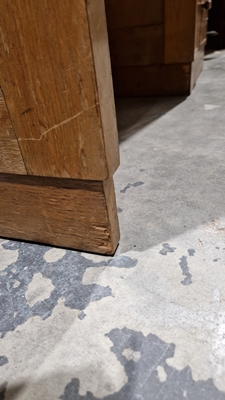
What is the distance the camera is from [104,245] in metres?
0.77

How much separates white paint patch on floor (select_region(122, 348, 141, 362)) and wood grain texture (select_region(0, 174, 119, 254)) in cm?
27

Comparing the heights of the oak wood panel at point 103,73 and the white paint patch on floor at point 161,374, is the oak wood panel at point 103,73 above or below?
above

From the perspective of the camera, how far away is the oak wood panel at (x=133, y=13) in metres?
1.89

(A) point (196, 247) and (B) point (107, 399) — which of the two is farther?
(A) point (196, 247)

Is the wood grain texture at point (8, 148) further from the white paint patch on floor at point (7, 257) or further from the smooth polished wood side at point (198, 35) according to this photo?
the smooth polished wood side at point (198, 35)

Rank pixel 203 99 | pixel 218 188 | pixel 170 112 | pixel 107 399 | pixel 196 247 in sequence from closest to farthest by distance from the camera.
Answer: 1. pixel 107 399
2. pixel 196 247
3. pixel 218 188
4. pixel 170 112
5. pixel 203 99

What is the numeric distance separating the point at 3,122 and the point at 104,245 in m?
0.39

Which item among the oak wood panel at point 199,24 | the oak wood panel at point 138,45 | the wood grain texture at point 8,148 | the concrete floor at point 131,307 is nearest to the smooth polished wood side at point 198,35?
the oak wood panel at point 199,24

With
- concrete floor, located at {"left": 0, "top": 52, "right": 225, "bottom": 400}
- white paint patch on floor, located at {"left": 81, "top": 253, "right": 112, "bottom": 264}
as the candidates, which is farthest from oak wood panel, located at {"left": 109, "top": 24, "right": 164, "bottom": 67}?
white paint patch on floor, located at {"left": 81, "top": 253, "right": 112, "bottom": 264}

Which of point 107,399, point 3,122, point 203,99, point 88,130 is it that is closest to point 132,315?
point 107,399

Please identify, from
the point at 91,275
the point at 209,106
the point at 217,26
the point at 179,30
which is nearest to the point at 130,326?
the point at 91,275

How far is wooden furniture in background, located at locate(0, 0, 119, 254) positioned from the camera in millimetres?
518

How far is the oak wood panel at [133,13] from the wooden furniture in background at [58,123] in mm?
1639

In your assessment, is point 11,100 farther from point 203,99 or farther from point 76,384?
point 203,99
